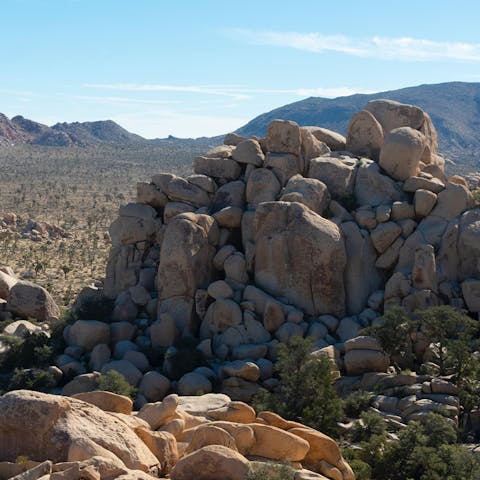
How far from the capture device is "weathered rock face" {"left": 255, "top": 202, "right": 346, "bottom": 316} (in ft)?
129

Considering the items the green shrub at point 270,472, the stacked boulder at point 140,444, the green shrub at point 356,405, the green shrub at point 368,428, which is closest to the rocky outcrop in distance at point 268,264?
the green shrub at point 356,405

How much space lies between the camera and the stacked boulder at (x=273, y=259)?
37.7m

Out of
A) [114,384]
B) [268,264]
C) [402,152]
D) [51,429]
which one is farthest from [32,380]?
[402,152]

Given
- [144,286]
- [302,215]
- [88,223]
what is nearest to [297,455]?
[302,215]

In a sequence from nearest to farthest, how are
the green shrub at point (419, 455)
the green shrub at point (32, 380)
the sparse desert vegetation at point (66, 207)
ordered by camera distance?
1. the green shrub at point (419, 455)
2. the green shrub at point (32, 380)
3. the sparse desert vegetation at point (66, 207)

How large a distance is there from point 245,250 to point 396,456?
1681 centimetres

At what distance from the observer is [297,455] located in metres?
21.7

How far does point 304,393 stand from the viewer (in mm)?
31734

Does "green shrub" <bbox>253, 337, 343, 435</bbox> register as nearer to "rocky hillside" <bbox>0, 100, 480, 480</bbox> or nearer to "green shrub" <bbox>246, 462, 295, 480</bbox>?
"rocky hillside" <bbox>0, 100, 480, 480</bbox>

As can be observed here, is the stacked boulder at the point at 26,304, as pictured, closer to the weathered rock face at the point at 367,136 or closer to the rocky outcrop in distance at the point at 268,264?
the rocky outcrop in distance at the point at 268,264

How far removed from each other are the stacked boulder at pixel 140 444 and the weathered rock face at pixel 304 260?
15.6 m

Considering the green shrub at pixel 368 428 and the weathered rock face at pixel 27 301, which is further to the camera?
the weathered rock face at pixel 27 301

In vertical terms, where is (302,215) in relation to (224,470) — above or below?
above

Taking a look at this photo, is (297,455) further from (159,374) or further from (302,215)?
(302,215)
